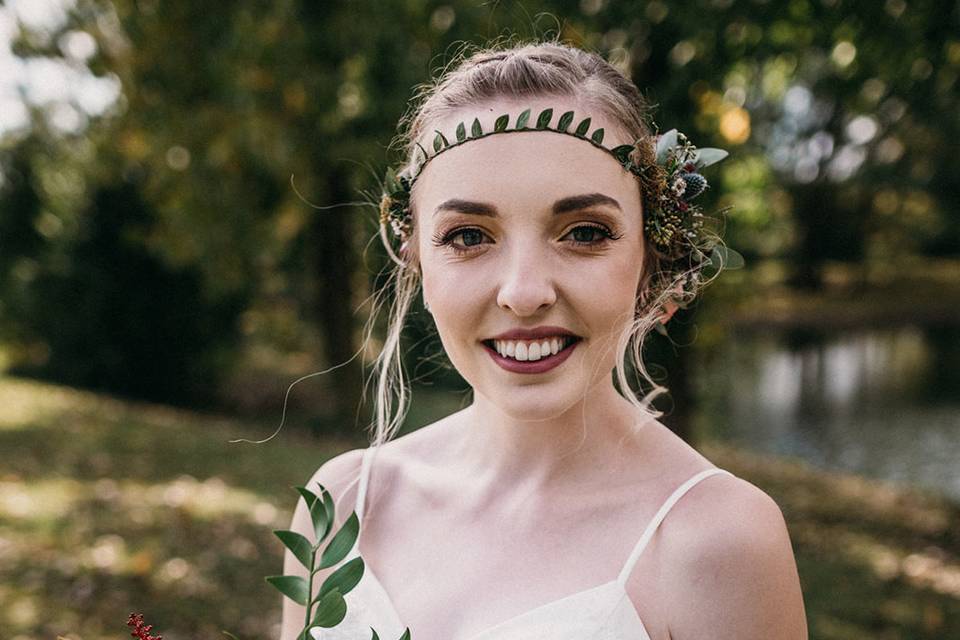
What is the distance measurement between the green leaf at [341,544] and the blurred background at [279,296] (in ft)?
4.06

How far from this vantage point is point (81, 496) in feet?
23.2

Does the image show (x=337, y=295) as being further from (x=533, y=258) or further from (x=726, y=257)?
(x=533, y=258)

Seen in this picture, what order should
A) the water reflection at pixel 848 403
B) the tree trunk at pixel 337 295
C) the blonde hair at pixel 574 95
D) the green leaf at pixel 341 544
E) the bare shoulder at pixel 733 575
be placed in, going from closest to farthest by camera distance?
the green leaf at pixel 341 544
the bare shoulder at pixel 733 575
the blonde hair at pixel 574 95
the water reflection at pixel 848 403
the tree trunk at pixel 337 295

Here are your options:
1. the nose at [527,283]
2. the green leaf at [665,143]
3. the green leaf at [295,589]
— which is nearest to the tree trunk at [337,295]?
the green leaf at [665,143]

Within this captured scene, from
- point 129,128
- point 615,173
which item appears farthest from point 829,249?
point 615,173

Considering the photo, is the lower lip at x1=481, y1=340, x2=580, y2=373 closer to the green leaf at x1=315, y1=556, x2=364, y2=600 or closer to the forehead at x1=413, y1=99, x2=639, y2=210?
the forehead at x1=413, y1=99, x2=639, y2=210

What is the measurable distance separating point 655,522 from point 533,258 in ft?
1.67

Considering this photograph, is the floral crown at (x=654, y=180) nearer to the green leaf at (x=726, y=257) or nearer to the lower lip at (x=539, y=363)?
the green leaf at (x=726, y=257)

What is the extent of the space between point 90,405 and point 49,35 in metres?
5.35

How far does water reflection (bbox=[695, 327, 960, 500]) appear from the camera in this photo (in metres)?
10.9

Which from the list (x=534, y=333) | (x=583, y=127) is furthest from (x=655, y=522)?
(x=583, y=127)

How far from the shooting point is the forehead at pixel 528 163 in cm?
162

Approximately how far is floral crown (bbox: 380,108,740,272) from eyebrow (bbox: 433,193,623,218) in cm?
11

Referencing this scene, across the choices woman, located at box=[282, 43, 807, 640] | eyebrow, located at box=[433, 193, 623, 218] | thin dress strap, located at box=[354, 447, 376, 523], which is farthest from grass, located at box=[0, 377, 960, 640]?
eyebrow, located at box=[433, 193, 623, 218]
